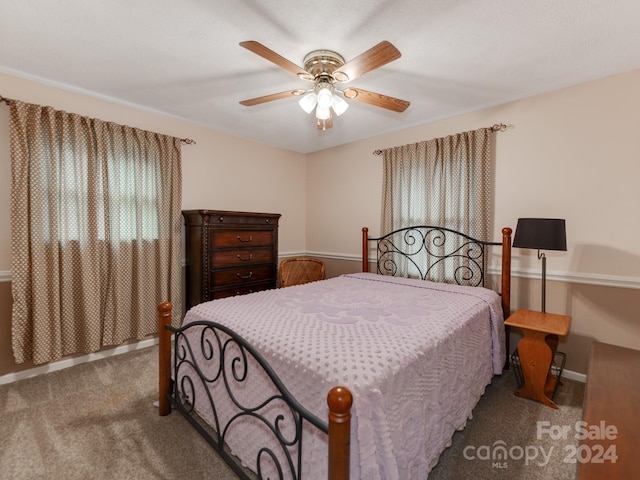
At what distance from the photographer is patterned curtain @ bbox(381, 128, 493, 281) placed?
2996 mm

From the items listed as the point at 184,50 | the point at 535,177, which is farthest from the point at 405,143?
the point at 184,50

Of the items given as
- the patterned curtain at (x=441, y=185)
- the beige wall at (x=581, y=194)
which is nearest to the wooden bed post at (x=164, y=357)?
the patterned curtain at (x=441, y=185)

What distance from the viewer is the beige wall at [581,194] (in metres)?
2.35

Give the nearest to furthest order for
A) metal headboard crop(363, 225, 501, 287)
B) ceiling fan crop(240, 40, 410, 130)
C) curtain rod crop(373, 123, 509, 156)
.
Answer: ceiling fan crop(240, 40, 410, 130)
curtain rod crop(373, 123, 509, 156)
metal headboard crop(363, 225, 501, 287)

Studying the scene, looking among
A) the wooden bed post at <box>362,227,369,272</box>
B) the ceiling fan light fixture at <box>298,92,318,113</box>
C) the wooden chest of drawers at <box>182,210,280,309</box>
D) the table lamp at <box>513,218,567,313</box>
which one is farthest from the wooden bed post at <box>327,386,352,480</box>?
the wooden bed post at <box>362,227,369,272</box>

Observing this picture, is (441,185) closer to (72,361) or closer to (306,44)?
(306,44)

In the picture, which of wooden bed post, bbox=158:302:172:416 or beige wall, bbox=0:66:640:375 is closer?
wooden bed post, bbox=158:302:172:416

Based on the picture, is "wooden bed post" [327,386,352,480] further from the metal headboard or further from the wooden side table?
the metal headboard

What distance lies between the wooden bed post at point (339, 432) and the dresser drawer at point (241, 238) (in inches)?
102

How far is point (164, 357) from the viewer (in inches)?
79.7

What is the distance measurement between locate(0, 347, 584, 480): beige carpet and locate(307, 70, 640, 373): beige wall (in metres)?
0.69

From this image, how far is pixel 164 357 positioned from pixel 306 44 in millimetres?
2321

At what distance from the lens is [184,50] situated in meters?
2.11

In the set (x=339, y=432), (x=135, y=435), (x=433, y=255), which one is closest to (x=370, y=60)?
(x=339, y=432)
